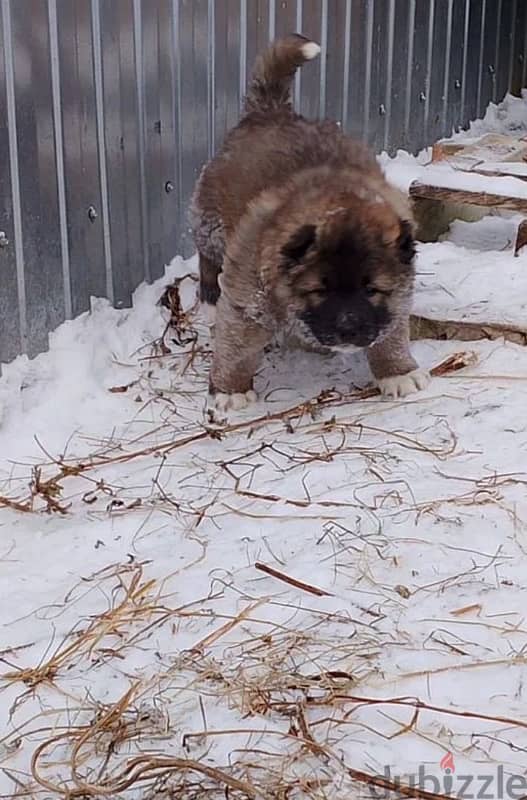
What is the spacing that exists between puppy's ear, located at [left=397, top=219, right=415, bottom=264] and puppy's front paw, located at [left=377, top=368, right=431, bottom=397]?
15.9 inches

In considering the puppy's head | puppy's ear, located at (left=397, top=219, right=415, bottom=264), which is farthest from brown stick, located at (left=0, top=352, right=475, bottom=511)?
puppy's ear, located at (left=397, top=219, right=415, bottom=264)

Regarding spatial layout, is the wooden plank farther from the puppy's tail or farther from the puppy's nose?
the puppy's nose

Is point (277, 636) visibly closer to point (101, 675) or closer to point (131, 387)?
point (101, 675)

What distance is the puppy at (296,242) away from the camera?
3377mm

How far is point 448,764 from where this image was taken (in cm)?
203

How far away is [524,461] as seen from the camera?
10.4 ft

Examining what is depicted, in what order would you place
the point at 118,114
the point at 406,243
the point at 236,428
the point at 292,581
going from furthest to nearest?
the point at 118,114 → the point at 236,428 → the point at 406,243 → the point at 292,581

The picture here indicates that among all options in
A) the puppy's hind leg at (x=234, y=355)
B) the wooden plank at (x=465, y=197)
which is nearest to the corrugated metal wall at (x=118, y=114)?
the puppy's hind leg at (x=234, y=355)

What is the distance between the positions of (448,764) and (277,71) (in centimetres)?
278

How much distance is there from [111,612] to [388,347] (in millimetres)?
1485

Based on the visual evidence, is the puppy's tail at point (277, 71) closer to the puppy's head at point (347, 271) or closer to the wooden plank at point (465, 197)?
the wooden plank at point (465, 197)

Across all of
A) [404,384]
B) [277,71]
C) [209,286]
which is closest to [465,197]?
[277,71]

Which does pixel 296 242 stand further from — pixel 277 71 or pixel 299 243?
pixel 277 71

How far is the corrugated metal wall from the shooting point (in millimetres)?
3611
